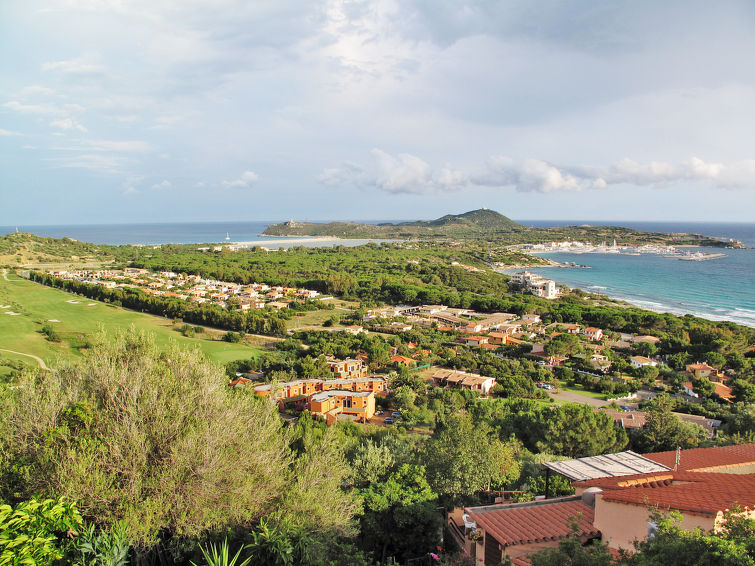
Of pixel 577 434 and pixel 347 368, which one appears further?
pixel 347 368

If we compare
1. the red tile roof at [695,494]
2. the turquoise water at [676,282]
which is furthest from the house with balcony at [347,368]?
the turquoise water at [676,282]

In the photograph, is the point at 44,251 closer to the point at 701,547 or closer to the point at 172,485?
the point at 172,485

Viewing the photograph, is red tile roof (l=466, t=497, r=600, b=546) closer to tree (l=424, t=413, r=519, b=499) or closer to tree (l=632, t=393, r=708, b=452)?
tree (l=424, t=413, r=519, b=499)

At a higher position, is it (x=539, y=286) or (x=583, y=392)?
(x=539, y=286)

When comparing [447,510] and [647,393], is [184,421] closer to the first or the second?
[447,510]

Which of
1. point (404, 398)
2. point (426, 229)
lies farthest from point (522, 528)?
point (426, 229)

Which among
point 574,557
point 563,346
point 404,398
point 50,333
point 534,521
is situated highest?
point 574,557

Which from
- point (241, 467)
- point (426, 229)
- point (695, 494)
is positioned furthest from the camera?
point (426, 229)

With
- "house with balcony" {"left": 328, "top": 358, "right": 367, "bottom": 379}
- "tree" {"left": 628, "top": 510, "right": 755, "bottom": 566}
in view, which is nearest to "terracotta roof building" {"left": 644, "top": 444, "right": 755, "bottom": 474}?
"tree" {"left": 628, "top": 510, "right": 755, "bottom": 566}

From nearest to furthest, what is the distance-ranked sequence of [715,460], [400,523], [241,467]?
[241,467] → [715,460] → [400,523]
